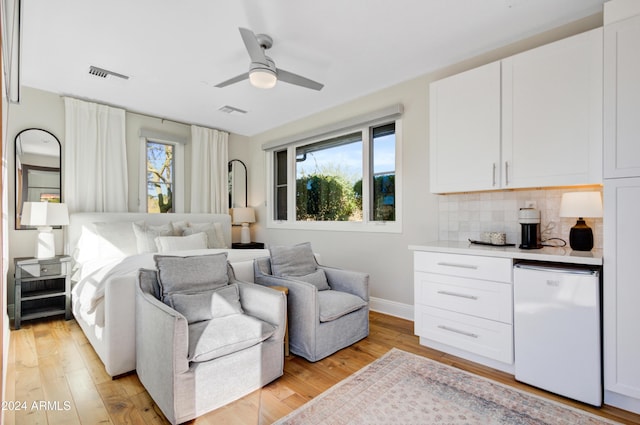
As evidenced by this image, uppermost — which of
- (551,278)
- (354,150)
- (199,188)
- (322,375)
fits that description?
(354,150)

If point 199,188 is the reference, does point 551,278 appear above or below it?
below

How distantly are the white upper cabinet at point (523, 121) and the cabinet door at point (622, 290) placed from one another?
0.27 meters

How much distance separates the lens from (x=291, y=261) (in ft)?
9.64

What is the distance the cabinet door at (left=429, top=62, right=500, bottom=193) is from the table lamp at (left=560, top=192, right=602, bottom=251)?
507 mm

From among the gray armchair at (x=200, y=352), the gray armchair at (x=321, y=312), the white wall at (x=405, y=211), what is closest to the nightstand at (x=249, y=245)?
the white wall at (x=405, y=211)

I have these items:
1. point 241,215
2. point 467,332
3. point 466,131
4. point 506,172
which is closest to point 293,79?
point 466,131

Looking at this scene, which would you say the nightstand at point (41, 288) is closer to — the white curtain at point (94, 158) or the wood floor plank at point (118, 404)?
the white curtain at point (94, 158)

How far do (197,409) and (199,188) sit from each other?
3.70m

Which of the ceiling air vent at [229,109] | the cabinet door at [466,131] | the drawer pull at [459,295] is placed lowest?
the drawer pull at [459,295]

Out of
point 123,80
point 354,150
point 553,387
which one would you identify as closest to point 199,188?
point 123,80

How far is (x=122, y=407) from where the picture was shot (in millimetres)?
1942

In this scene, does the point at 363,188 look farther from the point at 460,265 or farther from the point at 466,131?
the point at 460,265

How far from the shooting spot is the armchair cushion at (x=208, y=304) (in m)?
2.10

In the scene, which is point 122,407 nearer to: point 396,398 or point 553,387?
point 396,398
